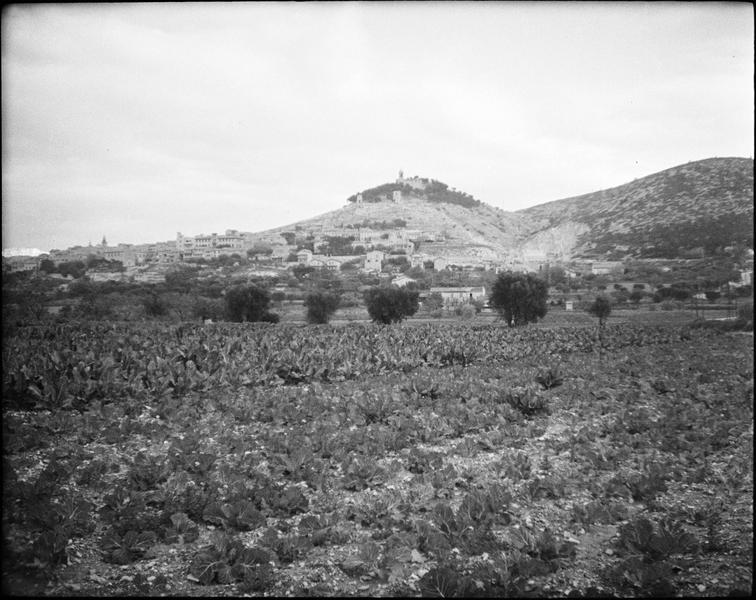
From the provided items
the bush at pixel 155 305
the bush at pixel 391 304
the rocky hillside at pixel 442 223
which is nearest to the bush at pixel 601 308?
the rocky hillside at pixel 442 223

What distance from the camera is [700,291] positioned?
597cm

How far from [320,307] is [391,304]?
460 cm

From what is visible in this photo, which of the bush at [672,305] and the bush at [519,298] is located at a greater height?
the bush at [672,305]

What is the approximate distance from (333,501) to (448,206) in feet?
305

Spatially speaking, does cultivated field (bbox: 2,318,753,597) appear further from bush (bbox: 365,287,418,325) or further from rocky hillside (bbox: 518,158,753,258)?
bush (bbox: 365,287,418,325)

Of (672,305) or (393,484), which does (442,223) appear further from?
(393,484)

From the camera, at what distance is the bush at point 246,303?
26.3 m

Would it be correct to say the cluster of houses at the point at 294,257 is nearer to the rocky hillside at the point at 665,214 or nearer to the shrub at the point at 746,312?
the shrub at the point at 746,312

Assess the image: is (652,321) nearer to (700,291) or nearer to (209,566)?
(700,291)

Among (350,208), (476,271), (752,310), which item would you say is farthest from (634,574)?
(350,208)

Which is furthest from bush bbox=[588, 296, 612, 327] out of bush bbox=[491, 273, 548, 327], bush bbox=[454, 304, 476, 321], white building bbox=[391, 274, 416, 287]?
white building bbox=[391, 274, 416, 287]

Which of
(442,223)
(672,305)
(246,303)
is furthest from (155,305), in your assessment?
(442,223)

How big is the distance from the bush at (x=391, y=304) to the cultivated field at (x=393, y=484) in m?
21.0

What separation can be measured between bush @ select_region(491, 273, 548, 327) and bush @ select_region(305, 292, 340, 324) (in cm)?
1026
